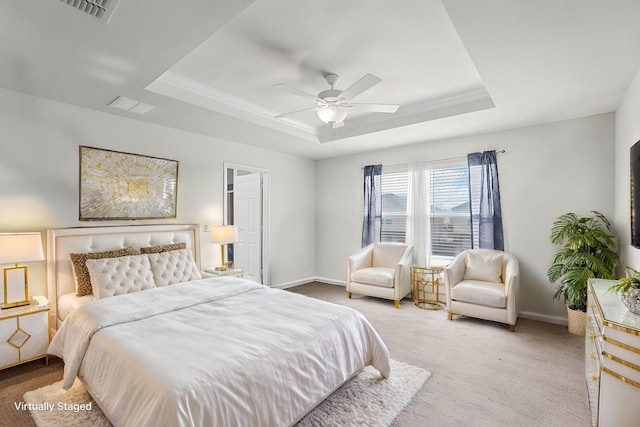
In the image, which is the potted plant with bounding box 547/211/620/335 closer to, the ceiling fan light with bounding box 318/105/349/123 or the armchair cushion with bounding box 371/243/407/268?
the armchair cushion with bounding box 371/243/407/268

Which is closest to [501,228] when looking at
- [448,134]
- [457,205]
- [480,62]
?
[457,205]

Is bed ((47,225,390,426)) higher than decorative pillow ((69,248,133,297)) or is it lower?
lower

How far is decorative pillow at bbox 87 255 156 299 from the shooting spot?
2863 mm

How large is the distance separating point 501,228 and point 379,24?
130 inches

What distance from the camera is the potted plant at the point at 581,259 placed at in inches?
128

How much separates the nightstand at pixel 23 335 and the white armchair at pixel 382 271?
3693 mm

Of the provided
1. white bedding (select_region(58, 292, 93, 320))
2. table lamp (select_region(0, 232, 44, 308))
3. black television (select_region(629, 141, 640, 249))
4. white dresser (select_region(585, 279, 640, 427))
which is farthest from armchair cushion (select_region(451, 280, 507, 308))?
table lamp (select_region(0, 232, 44, 308))

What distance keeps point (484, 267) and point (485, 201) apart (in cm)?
93

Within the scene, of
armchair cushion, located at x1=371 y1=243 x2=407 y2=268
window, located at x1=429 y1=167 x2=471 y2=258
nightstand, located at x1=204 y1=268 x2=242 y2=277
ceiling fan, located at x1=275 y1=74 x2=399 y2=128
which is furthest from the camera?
armchair cushion, located at x1=371 y1=243 x2=407 y2=268

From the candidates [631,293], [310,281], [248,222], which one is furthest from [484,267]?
[248,222]

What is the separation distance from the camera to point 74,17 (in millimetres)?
1869

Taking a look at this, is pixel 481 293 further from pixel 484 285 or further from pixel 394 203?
pixel 394 203

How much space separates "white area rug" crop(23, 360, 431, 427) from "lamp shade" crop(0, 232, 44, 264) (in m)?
1.05

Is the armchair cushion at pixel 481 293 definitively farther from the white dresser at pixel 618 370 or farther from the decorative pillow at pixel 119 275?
the decorative pillow at pixel 119 275
